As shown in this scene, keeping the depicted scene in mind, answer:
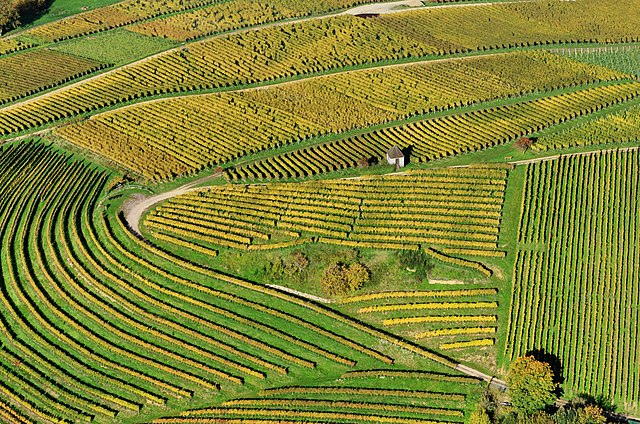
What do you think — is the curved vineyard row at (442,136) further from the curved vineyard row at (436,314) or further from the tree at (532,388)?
the tree at (532,388)

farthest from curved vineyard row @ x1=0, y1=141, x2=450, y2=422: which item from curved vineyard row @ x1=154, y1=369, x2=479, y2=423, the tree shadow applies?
the tree shadow

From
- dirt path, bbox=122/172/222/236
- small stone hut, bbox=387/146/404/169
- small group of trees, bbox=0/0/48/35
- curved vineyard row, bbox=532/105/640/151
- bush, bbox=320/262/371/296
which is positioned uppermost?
small group of trees, bbox=0/0/48/35

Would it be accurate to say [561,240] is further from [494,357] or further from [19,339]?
[19,339]

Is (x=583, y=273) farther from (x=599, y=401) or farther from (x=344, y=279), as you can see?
(x=344, y=279)

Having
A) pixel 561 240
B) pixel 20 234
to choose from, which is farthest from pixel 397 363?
pixel 20 234

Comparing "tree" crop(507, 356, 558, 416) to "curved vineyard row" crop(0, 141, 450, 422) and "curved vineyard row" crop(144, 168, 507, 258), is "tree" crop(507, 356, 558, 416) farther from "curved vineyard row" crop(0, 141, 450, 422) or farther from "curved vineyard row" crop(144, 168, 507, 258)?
"curved vineyard row" crop(144, 168, 507, 258)

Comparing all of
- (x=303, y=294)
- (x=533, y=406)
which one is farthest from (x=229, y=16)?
(x=533, y=406)
